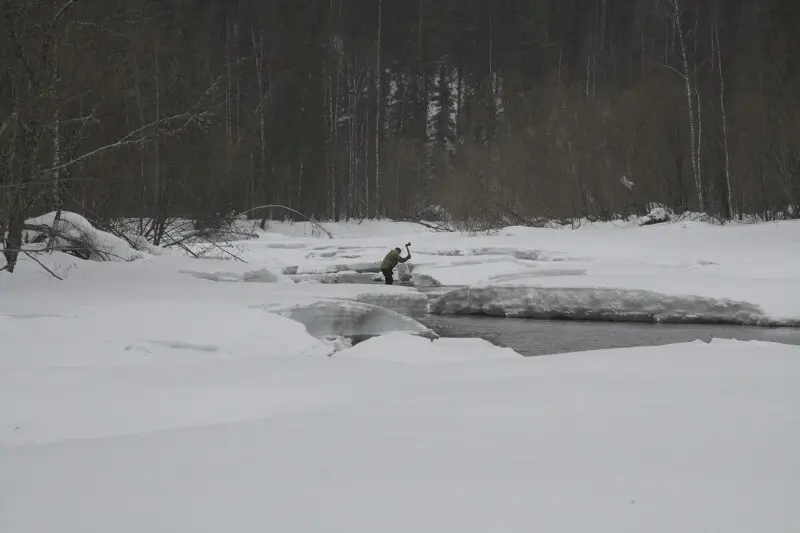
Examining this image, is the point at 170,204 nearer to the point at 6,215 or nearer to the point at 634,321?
the point at 6,215

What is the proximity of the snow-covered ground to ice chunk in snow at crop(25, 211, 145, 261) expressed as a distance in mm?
1548

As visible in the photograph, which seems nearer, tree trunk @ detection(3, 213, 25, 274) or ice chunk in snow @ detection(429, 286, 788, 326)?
tree trunk @ detection(3, 213, 25, 274)

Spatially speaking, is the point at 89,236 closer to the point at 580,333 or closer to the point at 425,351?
the point at 425,351

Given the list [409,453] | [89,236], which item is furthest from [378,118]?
[409,453]

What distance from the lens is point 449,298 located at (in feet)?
30.9

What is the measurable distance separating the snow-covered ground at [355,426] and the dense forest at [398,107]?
2607 mm

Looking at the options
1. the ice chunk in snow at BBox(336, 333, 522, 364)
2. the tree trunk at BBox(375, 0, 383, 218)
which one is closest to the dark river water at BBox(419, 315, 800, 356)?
the ice chunk in snow at BBox(336, 333, 522, 364)

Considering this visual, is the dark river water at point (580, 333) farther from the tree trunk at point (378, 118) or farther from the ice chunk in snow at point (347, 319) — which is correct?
the tree trunk at point (378, 118)

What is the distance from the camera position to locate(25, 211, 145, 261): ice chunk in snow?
7.86 metres

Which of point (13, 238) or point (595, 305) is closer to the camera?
point (13, 238)

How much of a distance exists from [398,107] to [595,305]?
2778 centimetres

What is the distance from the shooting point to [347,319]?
6426 millimetres

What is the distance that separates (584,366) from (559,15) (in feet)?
112

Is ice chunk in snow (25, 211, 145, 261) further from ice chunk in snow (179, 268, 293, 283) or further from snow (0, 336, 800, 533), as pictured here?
snow (0, 336, 800, 533)
